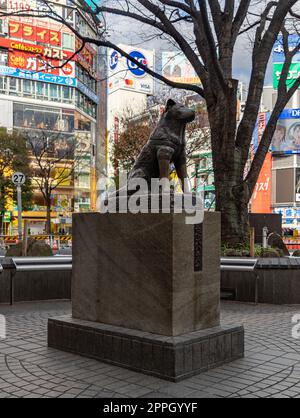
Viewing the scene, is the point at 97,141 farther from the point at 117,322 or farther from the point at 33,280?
the point at 117,322

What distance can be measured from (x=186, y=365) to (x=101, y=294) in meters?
1.35

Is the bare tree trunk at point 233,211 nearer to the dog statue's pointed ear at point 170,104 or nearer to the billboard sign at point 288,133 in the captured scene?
the dog statue's pointed ear at point 170,104

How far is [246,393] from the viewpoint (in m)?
4.16

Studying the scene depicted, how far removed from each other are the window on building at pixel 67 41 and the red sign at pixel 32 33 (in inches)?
61.4

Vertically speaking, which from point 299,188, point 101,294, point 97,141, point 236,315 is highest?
point 97,141

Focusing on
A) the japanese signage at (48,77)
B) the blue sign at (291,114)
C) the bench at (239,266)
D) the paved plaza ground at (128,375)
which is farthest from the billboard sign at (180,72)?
the paved plaza ground at (128,375)

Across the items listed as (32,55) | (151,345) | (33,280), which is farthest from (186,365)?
(32,55)

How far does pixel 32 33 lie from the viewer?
5325 centimetres

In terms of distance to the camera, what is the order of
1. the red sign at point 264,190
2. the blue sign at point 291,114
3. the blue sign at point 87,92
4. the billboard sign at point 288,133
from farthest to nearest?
the red sign at point 264,190, the blue sign at point 87,92, the billboard sign at point 288,133, the blue sign at point 291,114

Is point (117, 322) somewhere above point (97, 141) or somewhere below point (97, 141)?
below

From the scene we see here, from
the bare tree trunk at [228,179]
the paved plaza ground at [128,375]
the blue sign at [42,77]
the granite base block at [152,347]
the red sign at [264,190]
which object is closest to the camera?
the paved plaza ground at [128,375]

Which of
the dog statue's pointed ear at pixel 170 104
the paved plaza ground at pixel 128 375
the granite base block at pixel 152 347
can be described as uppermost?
the dog statue's pointed ear at pixel 170 104

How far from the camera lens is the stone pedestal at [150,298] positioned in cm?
475

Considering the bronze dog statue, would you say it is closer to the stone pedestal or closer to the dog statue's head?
the dog statue's head
